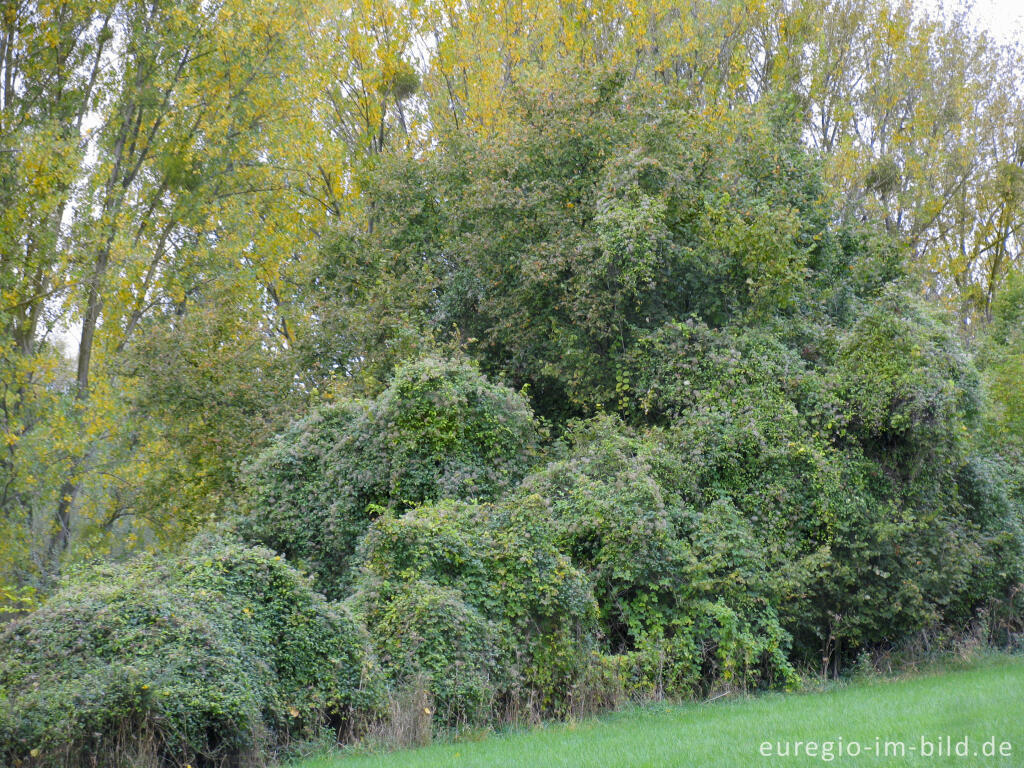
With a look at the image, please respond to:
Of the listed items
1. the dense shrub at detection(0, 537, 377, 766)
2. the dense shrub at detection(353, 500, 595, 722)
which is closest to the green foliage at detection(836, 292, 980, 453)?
the dense shrub at detection(353, 500, 595, 722)

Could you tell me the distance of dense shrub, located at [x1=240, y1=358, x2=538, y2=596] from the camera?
1405 centimetres

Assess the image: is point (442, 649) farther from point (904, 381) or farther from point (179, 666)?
point (904, 381)

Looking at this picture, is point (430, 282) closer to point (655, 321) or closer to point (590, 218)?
point (590, 218)

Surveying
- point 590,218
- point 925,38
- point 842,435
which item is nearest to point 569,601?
point 842,435

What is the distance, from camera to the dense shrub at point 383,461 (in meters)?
14.1

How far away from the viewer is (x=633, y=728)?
9.54 metres

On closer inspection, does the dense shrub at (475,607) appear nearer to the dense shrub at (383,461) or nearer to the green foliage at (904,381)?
the dense shrub at (383,461)

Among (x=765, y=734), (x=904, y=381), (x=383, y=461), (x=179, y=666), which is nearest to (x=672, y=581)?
(x=765, y=734)

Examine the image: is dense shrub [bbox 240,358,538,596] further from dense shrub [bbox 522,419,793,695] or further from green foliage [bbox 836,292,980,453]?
green foliage [bbox 836,292,980,453]

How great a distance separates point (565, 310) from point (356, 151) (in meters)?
12.9

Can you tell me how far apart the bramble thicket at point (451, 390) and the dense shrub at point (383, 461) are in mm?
65

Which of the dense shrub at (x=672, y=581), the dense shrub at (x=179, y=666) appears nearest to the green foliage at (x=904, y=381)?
the dense shrub at (x=672, y=581)

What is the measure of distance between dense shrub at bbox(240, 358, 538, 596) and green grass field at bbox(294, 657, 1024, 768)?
4.97m

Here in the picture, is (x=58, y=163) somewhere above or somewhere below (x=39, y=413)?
above
